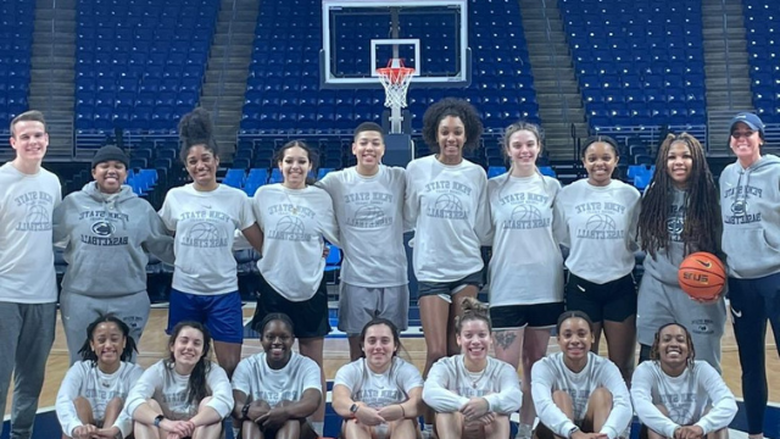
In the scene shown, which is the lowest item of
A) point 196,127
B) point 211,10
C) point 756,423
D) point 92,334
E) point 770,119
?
point 756,423

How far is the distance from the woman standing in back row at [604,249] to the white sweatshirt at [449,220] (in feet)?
1.30

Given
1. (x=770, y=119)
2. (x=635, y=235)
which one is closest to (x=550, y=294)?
(x=635, y=235)

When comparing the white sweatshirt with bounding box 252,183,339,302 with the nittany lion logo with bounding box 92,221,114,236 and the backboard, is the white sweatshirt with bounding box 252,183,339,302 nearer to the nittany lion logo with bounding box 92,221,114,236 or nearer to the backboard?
the nittany lion logo with bounding box 92,221,114,236

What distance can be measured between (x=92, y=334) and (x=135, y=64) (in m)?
10.2

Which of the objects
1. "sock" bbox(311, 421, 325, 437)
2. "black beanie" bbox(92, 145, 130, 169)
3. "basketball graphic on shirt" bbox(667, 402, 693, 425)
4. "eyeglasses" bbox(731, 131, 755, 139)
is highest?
"eyeglasses" bbox(731, 131, 755, 139)

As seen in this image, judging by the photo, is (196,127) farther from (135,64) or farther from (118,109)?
(135,64)

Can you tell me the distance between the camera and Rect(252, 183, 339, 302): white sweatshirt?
393cm

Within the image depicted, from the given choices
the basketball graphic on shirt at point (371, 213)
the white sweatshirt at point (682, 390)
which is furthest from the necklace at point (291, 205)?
the white sweatshirt at point (682, 390)

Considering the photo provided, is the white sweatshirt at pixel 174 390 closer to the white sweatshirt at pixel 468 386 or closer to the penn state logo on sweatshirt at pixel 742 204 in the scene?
the white sweatshirt at pixel 468 386

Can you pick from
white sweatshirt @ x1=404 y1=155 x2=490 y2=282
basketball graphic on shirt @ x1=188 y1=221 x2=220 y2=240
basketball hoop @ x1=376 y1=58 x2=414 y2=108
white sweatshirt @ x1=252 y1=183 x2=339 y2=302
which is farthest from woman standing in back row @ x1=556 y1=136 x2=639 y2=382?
basketball hoop @ x1=376 y1=58 x2=414 y2=108

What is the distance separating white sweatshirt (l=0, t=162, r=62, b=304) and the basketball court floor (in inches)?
31.7

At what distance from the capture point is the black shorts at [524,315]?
3.89 meters

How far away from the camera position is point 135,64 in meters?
13.2

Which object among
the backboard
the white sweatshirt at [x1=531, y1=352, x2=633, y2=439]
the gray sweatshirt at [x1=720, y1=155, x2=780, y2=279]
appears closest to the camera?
the white sweatshirt at [x1=531, y1=352, x2=633, y2=439]
